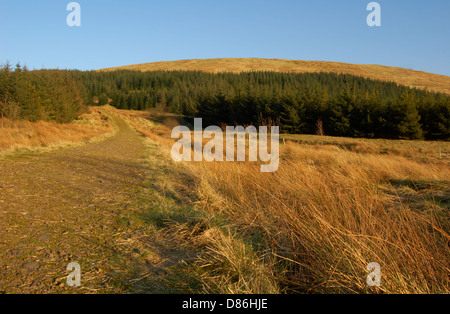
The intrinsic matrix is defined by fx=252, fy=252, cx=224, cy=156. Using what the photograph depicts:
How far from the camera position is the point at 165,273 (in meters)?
2.10

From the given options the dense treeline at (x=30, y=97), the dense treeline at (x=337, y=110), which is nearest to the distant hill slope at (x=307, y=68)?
the dense treeline at (x=337, y=110)

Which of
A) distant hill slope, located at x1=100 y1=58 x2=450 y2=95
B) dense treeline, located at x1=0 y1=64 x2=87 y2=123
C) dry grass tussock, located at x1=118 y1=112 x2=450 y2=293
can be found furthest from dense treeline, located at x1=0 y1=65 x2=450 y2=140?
distant hill slope, located at x1=100 y1=58 x2=450 y2=95

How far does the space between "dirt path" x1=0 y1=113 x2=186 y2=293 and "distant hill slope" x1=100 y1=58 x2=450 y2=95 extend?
381ft

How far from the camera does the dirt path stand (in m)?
1.87

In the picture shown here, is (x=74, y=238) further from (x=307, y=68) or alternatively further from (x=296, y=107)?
(x=307, y=68)

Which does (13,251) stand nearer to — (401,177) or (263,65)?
(401,177)

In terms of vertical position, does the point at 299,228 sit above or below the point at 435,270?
above

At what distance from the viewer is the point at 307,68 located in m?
126

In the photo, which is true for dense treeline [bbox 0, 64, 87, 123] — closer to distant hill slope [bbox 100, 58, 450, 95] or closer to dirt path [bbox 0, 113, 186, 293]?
dirt path [bbox 0, 113, 186, 293]

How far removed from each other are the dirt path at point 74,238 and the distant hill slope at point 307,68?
381 feet

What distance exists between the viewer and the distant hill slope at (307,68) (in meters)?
103

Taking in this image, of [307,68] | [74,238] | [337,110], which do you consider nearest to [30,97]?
[74,238]
